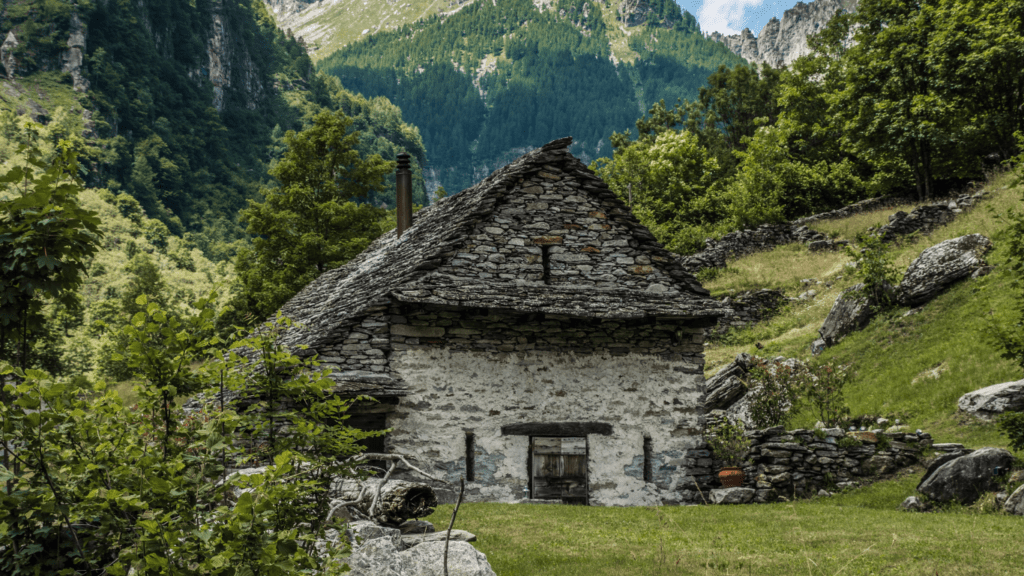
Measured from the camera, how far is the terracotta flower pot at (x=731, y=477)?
1134 centimetres

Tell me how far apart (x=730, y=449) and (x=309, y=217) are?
19.1m

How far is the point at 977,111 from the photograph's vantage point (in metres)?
26.5

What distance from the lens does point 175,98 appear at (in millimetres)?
120750

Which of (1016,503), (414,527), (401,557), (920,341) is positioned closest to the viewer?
(401,557)

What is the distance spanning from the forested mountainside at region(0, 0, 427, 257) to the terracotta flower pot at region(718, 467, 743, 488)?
272 ft

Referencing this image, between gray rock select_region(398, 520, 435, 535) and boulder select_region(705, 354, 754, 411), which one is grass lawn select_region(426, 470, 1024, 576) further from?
boulder select_region(705, 354, 754, 411)

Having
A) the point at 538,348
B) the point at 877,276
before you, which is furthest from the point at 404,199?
the point at 877,276

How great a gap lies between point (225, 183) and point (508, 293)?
116m

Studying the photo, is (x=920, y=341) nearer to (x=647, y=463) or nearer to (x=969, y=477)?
(x=969, y=477)

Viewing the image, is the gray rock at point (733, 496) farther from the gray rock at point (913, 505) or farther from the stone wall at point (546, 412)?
the gray rock at point (913, 505)

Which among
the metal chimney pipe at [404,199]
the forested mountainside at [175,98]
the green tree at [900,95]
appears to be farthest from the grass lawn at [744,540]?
the forested mountainside at [175,98]

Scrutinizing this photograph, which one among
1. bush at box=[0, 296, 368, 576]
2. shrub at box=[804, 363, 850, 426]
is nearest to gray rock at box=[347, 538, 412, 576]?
bush at box=[0, 296, 368, 576]

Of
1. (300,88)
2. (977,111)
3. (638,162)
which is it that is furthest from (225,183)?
(977,111)

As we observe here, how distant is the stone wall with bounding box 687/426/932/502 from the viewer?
11430mm
